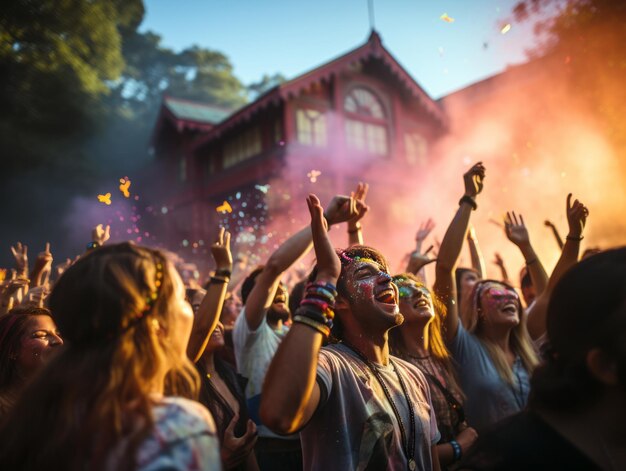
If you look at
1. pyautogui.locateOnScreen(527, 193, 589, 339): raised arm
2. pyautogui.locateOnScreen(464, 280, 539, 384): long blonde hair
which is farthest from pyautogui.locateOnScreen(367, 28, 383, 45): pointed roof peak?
pyautogui.locateOnScreen(464, 280, 539, 384): long blonde hair

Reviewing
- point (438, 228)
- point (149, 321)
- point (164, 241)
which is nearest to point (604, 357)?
point (149, 321)

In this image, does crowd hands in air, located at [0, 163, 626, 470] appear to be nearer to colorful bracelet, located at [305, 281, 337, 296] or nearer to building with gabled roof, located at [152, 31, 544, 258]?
colorful bracelet, located at [305, 281, 337, 296]

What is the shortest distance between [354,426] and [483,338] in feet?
6.37

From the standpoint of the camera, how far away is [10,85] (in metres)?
19.5

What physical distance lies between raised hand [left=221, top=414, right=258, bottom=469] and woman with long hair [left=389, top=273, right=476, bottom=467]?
107cm

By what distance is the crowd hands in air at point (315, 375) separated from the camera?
127 centimetres

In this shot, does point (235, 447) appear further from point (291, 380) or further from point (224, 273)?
point (291, 380)

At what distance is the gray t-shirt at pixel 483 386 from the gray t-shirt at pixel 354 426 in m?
1.12

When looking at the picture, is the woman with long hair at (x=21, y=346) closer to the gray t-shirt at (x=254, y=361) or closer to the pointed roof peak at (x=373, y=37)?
the gray t-shirt at (x=254, y=361)

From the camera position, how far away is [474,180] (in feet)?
10.5

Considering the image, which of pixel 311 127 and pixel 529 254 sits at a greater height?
pixel 311 127

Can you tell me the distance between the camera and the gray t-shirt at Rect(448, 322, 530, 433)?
10.3ft

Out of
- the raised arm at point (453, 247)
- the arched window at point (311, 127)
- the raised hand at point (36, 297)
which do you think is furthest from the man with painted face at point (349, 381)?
the arched window at point (311, 127)

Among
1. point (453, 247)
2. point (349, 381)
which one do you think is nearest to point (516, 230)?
point (453, 247)
